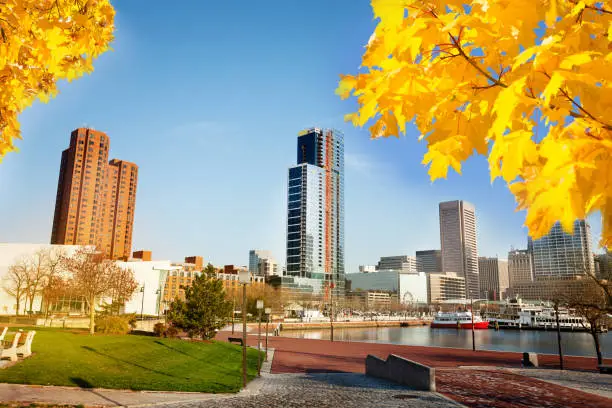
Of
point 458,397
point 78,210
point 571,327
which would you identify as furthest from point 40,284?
point 571,327

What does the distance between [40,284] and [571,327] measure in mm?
110726

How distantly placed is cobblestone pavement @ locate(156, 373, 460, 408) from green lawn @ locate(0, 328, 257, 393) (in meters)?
1.42

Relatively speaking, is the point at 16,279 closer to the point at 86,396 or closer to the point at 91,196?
the point at 86,396

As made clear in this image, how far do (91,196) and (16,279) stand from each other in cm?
9356

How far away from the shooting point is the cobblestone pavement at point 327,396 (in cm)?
1290

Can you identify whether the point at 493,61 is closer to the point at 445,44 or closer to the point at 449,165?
the point at 445,44

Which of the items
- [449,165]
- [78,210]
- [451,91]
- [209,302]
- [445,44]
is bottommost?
[209,302]

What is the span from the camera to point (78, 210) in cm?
14675

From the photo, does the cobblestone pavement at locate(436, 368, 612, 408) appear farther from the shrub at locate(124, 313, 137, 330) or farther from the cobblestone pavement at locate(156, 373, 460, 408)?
the shrub at locate(124, 313, 137, 330)

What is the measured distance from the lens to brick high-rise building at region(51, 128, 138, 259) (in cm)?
14562

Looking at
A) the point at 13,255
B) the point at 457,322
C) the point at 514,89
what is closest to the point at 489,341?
the point at 457,322

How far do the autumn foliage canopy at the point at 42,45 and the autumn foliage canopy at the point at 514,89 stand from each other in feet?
11.6

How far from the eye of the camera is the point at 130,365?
18.2 m

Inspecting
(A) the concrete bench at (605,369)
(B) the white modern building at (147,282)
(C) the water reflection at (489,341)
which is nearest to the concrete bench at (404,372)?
(A) the concrete bench at (605,369)
